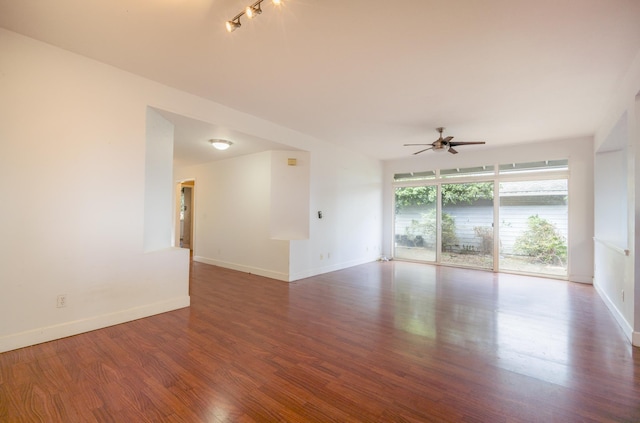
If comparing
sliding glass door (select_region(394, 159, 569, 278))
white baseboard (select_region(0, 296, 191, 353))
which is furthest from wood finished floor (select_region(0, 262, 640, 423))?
sliding glass door (select_region(394, 159, 569, 278))

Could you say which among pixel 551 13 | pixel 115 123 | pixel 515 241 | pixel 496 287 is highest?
pixel 551 13

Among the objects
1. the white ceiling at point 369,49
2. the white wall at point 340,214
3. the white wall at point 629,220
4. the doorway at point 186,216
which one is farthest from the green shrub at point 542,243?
the doorway at point 186,216

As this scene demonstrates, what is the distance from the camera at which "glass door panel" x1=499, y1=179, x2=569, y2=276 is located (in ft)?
18.4

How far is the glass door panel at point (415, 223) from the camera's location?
23.5 ft

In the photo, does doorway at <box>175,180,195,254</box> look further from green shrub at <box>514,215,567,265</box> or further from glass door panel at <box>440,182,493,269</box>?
green shrub at <box>514,215,567,265</box>

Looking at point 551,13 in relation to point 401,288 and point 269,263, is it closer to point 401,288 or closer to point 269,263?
point 401,288

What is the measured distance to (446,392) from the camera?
1.92 m

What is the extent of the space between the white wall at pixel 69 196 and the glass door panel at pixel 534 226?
6718 mm

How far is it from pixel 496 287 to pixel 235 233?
512 cm

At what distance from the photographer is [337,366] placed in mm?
2234

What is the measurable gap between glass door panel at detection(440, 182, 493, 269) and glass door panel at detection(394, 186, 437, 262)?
0.95 ft

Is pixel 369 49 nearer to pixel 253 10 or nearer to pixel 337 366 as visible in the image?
pixel 253 10

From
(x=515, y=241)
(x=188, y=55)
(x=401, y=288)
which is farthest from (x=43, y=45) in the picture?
(x=515, y=241)

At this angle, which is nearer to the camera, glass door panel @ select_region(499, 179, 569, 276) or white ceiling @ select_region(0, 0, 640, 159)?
white ceiling @ select_region(0, 0, 640, 159)
